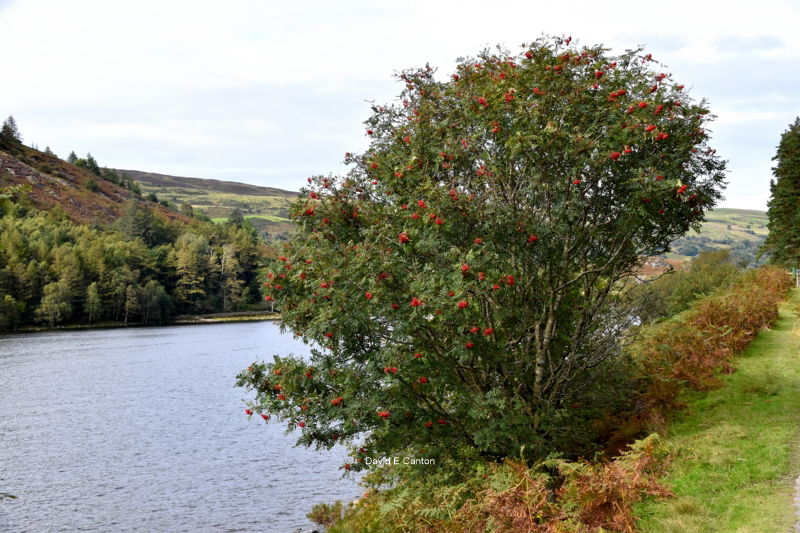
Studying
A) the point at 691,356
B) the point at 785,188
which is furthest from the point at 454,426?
the point at 785,188

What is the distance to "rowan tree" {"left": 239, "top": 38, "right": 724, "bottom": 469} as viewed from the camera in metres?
11.4

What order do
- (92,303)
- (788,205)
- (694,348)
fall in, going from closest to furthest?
(694,348) → (788,205) → (92,303)

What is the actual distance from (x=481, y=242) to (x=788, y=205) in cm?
4078

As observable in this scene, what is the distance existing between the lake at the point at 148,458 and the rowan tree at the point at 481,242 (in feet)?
28.1

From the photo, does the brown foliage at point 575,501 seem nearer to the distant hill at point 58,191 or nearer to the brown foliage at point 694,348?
the brown foliage at point 694,348

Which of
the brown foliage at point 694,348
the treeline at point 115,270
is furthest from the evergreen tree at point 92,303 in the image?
the brown foliage at point 694,348

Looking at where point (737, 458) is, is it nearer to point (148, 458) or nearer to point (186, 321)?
point (148, 458)

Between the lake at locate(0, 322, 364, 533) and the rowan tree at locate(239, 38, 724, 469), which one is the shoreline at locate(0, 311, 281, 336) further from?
the rowan tree at locate(239, 38, 724, 469)

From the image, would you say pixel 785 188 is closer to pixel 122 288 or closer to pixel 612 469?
pixel 612 469

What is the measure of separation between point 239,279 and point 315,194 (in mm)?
135159

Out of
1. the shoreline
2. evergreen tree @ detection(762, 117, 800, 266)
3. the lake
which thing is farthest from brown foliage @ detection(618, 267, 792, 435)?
the shoreline

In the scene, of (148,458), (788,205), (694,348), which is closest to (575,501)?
(694,348)

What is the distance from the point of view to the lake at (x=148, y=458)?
786 inches

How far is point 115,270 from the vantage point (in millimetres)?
108625
